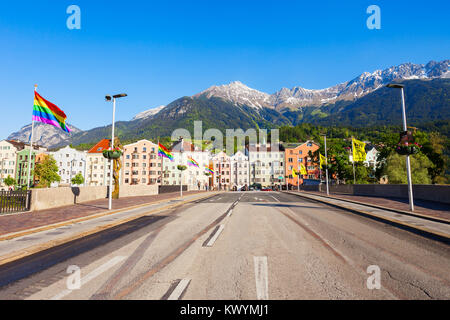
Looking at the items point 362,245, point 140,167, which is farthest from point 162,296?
point 140,167

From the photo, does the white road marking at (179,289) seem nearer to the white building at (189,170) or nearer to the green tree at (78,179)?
the white building at (189,170)

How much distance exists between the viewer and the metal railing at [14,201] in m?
13.1

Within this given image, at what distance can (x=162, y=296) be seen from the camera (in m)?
3.63

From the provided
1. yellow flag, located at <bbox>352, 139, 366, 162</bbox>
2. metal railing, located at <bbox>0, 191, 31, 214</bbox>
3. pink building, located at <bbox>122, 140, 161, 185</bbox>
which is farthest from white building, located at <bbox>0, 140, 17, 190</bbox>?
yellow flag, located at <bbox>352, 139, 366, 162</bbox>

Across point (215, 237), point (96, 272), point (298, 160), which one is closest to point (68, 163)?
point (298, 160)

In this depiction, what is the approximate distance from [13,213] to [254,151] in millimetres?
98928

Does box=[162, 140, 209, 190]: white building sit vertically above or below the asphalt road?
above

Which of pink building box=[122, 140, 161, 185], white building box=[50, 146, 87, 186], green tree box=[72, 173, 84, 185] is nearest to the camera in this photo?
pink building box=[122, 140, 161, 185]

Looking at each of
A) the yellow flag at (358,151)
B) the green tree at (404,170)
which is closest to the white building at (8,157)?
the yellow flag at (358,151)

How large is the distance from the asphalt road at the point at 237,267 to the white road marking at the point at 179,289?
0.02 meters

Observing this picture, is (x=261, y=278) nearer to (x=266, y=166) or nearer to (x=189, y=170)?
(x=189, y=170)

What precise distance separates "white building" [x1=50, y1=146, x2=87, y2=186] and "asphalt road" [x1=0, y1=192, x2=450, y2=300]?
108 metres

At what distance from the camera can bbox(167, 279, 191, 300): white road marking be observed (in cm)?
359

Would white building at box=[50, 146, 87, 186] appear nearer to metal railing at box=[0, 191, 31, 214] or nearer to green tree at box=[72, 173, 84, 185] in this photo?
green tree at box=[72, 173, 84, 185]
